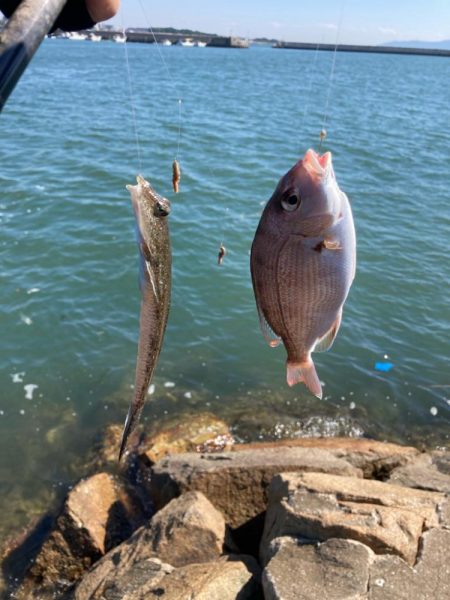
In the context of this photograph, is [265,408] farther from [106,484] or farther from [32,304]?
[32,304]

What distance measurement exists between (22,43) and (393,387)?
8666mm

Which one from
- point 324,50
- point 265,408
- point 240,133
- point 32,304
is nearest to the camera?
point 265,408

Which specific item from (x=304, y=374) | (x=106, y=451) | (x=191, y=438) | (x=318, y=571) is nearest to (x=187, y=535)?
(x=318, y=571)

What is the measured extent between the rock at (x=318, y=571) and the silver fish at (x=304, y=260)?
8.02 feet

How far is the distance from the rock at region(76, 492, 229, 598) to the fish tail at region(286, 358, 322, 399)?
3.25 m

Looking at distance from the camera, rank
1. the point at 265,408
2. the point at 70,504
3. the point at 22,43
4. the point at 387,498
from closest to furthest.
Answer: the point at 22,43
the point at 387,498
the point at 70,504
the point at 265,408

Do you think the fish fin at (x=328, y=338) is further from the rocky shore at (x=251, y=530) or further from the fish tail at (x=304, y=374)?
the rocky shore at (x=251, y=530)

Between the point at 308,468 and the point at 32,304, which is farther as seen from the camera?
the point at 32,304

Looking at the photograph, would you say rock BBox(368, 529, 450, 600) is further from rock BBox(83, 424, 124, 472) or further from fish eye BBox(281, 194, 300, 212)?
rock BBox(83, 424, 124, 472)

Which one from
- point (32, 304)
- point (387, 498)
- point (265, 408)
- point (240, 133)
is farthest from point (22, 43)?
point (240, 133)

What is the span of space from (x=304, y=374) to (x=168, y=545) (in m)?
3.37

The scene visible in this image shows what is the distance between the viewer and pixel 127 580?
4.91 metres

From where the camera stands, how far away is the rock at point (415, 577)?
4.27 m

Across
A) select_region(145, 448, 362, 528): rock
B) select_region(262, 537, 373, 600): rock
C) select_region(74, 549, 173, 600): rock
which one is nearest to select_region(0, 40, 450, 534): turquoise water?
select_region(145, 448, 362, 528): rock
